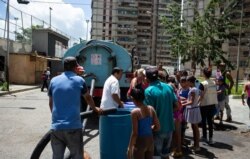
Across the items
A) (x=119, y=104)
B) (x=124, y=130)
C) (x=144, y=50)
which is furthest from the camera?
(x=144, y=50)

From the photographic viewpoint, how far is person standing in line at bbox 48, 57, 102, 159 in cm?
464

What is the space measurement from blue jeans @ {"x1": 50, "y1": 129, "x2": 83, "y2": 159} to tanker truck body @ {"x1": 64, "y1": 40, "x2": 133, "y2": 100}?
21.3 feet

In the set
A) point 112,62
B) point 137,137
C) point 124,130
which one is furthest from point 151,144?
point 112,62

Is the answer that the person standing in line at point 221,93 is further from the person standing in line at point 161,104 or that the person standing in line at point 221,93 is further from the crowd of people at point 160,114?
the person standing in line at point 161,104

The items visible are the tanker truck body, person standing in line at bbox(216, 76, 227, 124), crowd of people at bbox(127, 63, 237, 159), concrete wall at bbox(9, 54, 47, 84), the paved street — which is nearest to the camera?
crowd of people at bbox(127, 63, 237, 159)

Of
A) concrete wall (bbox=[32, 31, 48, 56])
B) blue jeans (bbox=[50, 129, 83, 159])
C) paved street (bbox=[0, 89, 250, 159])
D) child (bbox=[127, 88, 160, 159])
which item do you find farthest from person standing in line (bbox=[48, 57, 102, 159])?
concrete wall (bbox=[32, 31, 48, 56])

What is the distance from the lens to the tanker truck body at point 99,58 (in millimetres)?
11320

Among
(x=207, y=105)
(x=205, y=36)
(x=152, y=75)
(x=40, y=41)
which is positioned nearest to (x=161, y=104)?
(x=152, y=75)

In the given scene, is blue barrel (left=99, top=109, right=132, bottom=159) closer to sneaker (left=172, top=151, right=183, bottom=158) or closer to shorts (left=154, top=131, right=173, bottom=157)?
shorts (left=154, top=131, right=173, bottom=157)

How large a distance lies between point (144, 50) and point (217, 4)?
9209 cm

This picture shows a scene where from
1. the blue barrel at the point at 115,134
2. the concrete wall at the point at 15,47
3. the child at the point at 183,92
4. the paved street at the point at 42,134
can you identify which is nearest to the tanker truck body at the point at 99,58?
the paved street at the point at 42,134

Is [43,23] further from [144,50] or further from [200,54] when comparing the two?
[144,50]

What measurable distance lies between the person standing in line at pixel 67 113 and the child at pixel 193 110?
133 inches

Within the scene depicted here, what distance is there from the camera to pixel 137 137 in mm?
4738
